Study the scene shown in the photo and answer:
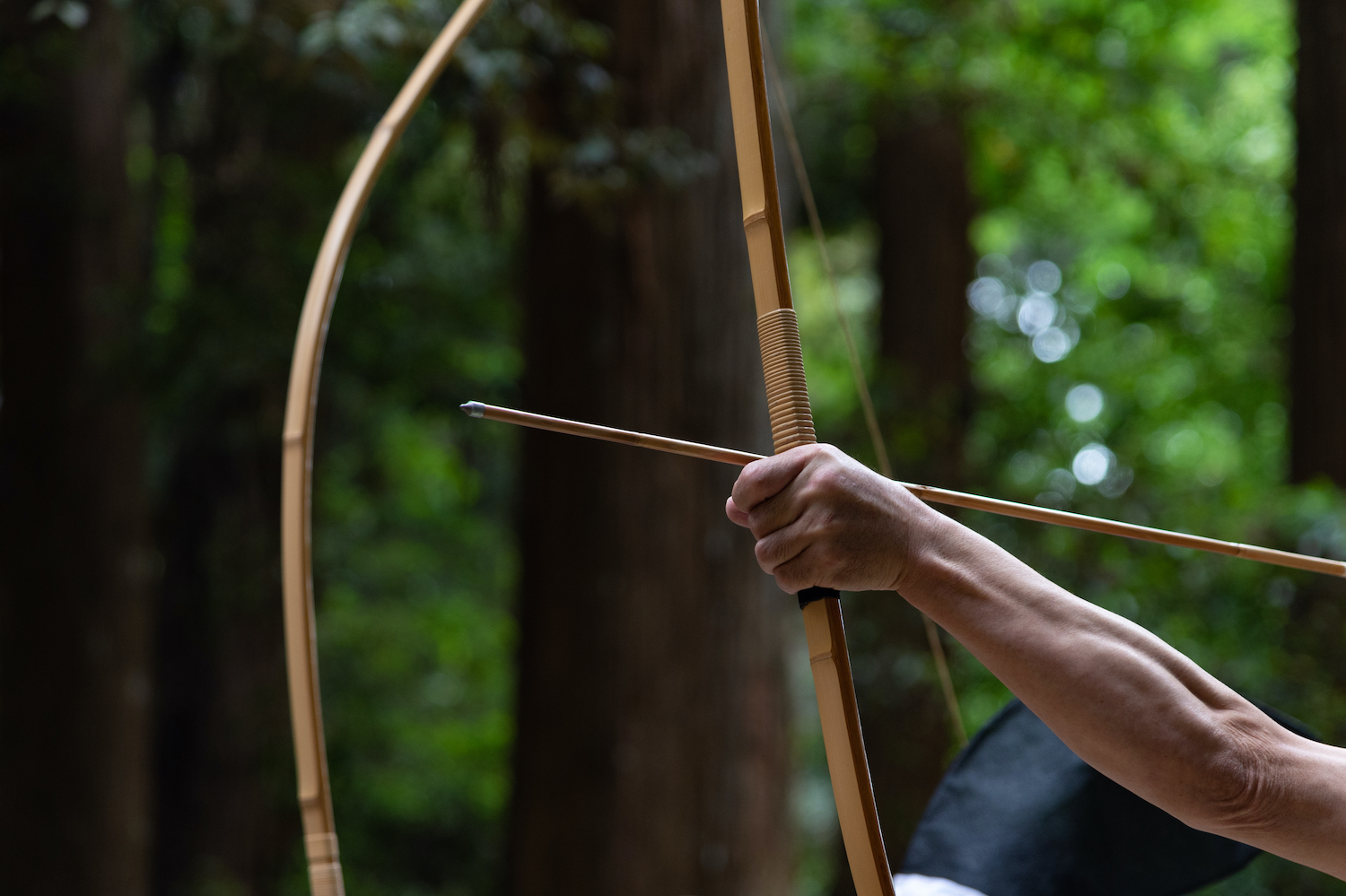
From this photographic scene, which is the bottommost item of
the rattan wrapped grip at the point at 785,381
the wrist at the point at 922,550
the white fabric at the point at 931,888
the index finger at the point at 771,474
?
the white fabric at the point at 931,888

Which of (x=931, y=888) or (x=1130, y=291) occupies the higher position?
(x=1130, y=291)

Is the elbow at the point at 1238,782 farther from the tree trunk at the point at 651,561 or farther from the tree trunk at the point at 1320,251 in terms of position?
the tree trunk at the point at 1320,251

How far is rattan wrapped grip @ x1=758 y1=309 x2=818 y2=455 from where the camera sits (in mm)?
1233

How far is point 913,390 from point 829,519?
4035mm

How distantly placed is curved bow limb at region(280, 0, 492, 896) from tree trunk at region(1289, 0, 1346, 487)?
3.95 metres

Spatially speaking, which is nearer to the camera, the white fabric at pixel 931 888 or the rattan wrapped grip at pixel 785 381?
the rattan wrapped grip at pixel 785 381

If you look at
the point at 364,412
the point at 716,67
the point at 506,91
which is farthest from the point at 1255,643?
the point at 364,412

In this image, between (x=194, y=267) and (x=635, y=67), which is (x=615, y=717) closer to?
(x=635, y=67)

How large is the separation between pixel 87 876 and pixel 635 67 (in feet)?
12.1

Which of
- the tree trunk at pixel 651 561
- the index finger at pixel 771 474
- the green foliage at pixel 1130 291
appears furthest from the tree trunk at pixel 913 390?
the index finger at pixel 771 474

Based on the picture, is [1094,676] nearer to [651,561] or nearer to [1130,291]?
[651,561]

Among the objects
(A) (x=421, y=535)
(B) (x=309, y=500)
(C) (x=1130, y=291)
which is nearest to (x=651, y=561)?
(B) (x=309, y=500)

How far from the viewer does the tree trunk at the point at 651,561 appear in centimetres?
294

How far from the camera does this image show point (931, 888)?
69.6 inches
